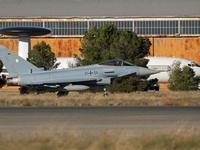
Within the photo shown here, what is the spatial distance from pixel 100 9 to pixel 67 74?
118 feet

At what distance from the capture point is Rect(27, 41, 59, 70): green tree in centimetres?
4428

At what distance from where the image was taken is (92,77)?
29.2 m

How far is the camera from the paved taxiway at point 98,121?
469 inches

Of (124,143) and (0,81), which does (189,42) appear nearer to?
(0,81)

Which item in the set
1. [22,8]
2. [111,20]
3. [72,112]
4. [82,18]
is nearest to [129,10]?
[111,20]

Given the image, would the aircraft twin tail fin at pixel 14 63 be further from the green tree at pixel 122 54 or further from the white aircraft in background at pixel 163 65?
the white aircraft in background at pixel 163 65

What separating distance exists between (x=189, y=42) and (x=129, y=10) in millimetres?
10783

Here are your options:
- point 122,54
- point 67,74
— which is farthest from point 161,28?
point 67,74

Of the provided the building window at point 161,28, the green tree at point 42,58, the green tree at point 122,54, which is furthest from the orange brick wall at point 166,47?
the green tree at point 42,58

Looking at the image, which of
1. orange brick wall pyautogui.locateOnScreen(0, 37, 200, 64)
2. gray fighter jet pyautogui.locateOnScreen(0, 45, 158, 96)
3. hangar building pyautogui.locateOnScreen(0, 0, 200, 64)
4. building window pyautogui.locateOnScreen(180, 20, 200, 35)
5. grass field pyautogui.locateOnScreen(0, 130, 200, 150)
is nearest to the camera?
grass field pyautogui.locateOnScreen(0, 130, 200, 150)

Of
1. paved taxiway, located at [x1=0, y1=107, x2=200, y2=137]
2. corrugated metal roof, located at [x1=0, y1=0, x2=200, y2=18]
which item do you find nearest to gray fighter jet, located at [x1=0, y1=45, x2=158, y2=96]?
paved taxiway, located at [x1=0, y1=107, x2=200, y2=137]

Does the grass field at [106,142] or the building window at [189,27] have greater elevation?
the building window at [189,27]

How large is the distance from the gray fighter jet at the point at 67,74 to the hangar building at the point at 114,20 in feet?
99.2

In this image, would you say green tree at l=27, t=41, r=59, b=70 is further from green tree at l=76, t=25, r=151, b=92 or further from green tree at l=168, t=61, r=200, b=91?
green tree at l=168, t=61, r=200, b=91
